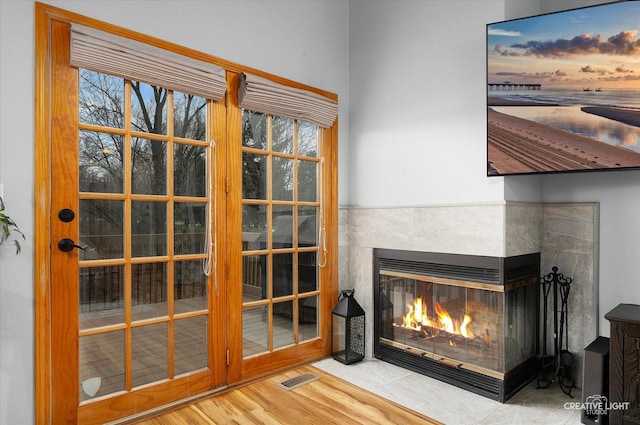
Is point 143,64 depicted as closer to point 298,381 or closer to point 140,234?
point 140,234

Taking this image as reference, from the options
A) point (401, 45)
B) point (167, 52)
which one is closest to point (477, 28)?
point (401, 45)

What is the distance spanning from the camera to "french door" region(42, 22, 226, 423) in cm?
203

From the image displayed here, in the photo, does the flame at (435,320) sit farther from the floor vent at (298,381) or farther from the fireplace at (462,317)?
the floor vent at (298,381)

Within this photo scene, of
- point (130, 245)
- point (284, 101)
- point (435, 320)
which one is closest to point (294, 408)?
point (435, 320)

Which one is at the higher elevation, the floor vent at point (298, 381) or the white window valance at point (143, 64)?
the white window valance at point (143, 64)

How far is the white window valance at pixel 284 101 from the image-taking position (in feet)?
8.69

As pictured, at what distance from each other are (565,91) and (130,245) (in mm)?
2566

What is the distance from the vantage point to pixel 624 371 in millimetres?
2031

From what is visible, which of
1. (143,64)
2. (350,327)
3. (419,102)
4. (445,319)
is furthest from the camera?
(350,327)

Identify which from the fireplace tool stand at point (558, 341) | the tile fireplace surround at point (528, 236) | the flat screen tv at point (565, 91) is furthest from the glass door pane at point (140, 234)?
the fireplace tool stand at point (558, 341)

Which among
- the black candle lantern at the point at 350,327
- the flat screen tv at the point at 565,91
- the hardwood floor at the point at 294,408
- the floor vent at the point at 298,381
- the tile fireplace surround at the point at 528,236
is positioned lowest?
the floor vent at the point at 298,381

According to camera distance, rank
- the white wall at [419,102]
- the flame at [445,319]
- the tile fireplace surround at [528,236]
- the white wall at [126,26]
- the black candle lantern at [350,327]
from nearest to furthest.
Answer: the white wall at [126,26] → the tile fireplace surround at [528,236] → the white wall at [419,102] → the flame at [445,319] → the black candle lantern at [350,327]

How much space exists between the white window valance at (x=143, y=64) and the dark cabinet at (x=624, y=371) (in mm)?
2588

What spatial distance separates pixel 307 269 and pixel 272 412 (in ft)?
3.54
